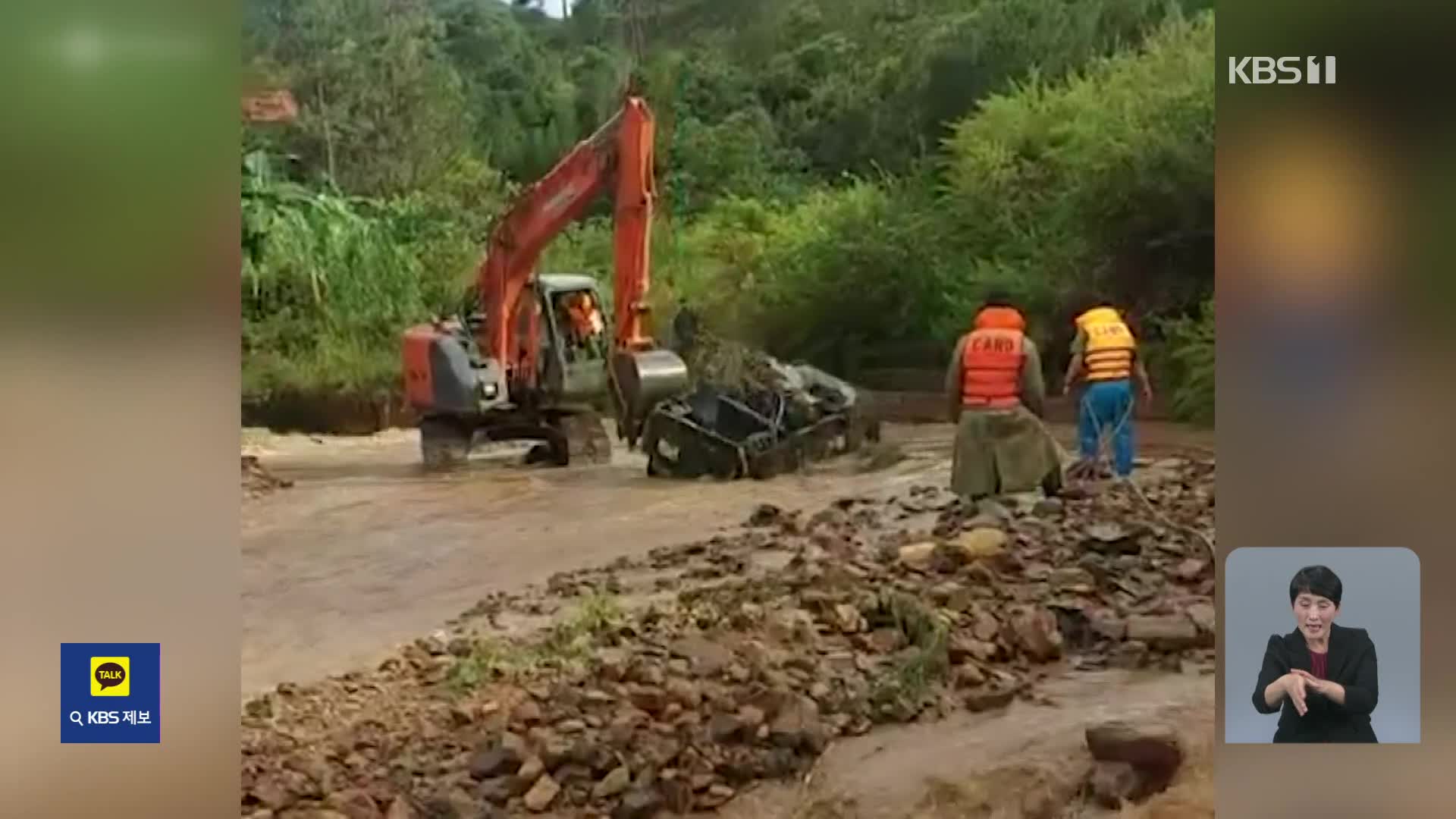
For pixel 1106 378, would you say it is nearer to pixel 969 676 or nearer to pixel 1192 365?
pixel 1192 365

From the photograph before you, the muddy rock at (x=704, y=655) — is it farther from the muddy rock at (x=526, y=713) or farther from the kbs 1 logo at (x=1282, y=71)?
the kbs 1 logo at (x=1282, y=71)

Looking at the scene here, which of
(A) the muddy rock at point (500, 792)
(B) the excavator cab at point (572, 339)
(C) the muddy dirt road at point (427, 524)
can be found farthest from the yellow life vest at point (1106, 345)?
(A) the muddy rock at point (500, 792)

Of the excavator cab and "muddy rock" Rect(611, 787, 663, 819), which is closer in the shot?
"muddy rock" Rect(611, 787, 663, 819)

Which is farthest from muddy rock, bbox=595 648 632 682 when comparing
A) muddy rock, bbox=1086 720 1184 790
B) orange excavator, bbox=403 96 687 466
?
muddy rock, bbox=1086 720 1184 790

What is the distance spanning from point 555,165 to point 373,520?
66cm

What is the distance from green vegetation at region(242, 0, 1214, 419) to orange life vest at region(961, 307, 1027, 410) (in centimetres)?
4

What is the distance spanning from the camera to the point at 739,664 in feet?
8.42

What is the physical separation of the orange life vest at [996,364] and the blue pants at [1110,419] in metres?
0.12

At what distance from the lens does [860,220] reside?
8.60 ft

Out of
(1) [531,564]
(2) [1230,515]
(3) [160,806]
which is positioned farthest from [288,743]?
(2) [1230,515]

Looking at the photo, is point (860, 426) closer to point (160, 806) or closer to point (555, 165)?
point (555, 165)

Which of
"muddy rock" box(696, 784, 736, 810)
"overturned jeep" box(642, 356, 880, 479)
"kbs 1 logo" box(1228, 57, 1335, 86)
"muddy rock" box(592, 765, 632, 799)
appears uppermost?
"kbs 1 logo" box(1228, 57, 1335, 86)

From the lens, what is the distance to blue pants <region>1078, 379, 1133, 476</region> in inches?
101

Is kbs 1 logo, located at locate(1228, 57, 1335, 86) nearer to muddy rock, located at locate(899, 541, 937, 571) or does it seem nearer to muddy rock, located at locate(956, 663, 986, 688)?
muddy rock, located at locate(899, 541, 937, 571)
